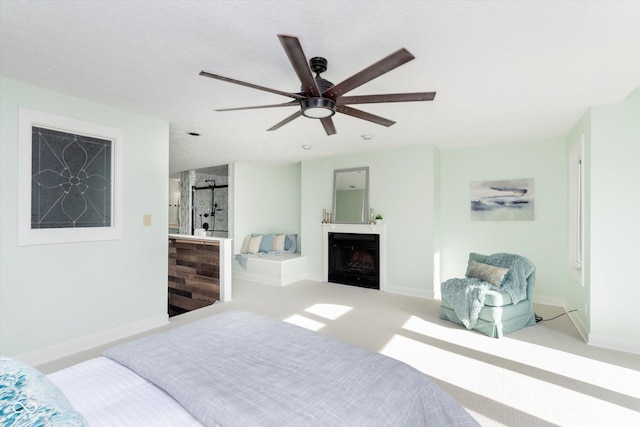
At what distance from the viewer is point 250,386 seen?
1137 millimetres

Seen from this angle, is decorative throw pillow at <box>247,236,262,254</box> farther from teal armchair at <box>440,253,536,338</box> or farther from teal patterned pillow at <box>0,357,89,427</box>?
teal patterned pillow at <box>0,357,89,427</box>

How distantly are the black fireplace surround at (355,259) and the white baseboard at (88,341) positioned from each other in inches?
115

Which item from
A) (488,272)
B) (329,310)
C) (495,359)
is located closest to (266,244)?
(329,310)

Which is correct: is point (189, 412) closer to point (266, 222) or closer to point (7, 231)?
point (7, 231)

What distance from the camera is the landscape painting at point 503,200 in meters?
4.34

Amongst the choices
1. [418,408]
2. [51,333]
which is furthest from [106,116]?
[418,408]

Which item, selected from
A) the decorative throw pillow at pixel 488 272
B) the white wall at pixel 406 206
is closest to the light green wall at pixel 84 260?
the white wall at pixel 406 206

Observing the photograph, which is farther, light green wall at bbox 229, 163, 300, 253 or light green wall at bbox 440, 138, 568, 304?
light green wall at bbox 229, 163, 300, 253

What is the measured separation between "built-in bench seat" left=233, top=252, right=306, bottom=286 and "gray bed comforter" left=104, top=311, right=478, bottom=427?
3680 mm

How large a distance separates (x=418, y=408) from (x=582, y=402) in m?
1.66

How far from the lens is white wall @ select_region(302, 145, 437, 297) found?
4543mm

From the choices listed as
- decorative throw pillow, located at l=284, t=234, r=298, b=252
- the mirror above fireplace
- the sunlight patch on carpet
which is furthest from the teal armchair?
decorative throw pillow, located at l=284, t=234, r=298, b=252

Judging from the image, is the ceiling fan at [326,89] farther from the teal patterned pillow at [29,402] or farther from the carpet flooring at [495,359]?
the carpet flooring at [495,359]

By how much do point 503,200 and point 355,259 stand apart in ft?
8.35
